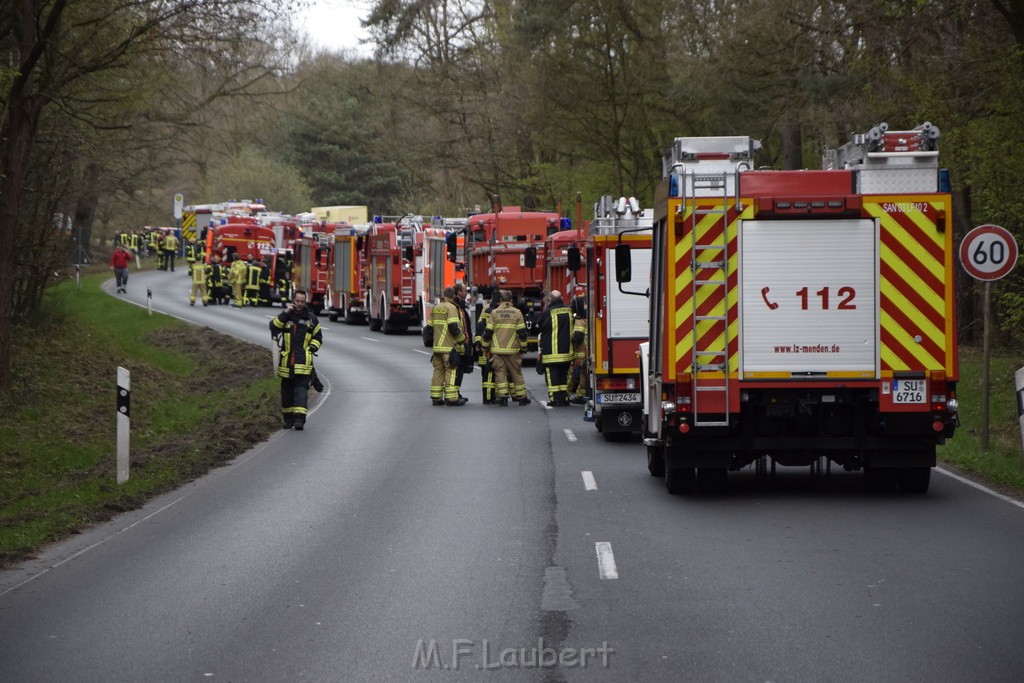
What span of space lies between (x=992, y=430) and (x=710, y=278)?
9149 millimetres

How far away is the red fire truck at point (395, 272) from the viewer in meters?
39.7

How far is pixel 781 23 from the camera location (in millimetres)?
30312

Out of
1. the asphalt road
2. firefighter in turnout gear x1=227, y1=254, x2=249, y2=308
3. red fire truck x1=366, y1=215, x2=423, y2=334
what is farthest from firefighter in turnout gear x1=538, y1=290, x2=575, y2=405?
firefighter in turnout gear x1=227, y1=254, x2=249, y2=308

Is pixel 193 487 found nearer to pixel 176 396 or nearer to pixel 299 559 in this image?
pixel 299 559

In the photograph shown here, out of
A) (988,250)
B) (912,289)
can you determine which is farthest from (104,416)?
(912,289)

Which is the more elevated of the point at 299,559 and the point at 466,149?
the point at 466,149

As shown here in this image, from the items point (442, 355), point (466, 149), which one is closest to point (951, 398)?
point (442, 355)

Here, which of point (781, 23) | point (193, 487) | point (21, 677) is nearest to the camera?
point (21, 677)

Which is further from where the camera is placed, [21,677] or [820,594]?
[820,594]

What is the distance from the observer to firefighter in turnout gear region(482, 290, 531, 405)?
909 inches

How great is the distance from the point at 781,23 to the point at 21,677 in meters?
26.0

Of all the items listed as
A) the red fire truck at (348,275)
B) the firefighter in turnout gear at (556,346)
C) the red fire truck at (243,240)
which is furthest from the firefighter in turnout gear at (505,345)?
the red fire truck at (243,240)

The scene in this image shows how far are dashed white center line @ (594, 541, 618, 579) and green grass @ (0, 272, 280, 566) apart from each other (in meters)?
→ 4.21

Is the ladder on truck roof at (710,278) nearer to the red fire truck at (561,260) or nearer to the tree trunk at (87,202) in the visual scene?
the red fire truck at (561,260)
